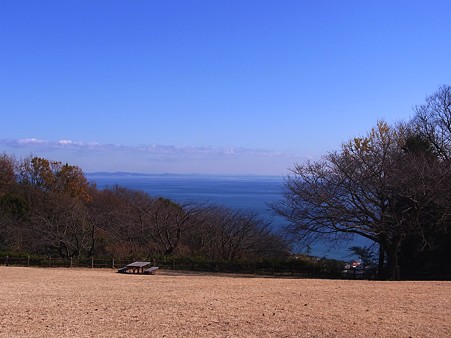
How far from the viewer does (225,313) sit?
31.4 ft

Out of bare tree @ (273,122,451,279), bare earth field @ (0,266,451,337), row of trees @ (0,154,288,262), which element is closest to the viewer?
bare earth field @ (0,266,451,337)

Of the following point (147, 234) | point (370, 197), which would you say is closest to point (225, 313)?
point (370, 197)

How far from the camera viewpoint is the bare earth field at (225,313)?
8.21 metres

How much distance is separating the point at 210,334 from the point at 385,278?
17.0 meters

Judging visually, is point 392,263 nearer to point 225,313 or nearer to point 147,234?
point 225,313

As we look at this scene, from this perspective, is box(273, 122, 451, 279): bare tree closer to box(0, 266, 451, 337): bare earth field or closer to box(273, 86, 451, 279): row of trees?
box(273, 86, 451, 279): row of trees

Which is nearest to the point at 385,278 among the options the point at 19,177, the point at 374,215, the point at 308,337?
the point at 374,215

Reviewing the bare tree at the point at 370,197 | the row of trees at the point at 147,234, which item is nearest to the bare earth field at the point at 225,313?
the bare tree at the point at 370,197

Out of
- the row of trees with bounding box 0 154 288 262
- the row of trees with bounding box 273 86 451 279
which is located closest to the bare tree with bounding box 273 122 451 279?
the row of trees with bounding box 273 86 451 279

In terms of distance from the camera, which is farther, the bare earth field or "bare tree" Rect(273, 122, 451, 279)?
"bare tree" Rect(273, 122, 451, 279)

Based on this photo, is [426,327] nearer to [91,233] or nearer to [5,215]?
[91,233]

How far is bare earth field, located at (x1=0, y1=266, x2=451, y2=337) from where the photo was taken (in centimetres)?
821

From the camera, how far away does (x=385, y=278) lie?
22.8m

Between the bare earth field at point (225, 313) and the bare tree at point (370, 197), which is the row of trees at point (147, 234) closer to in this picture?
the bare tree at point (370, 197)
